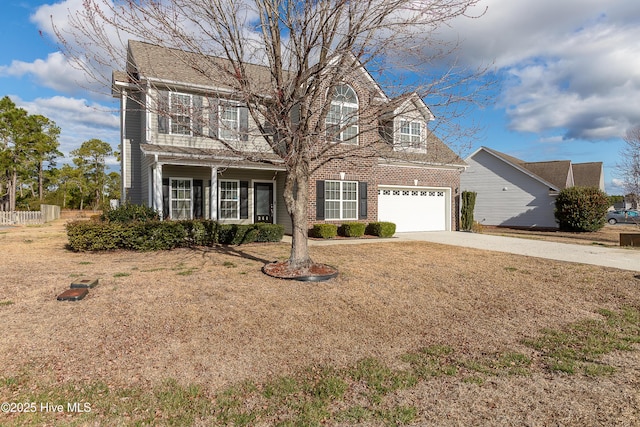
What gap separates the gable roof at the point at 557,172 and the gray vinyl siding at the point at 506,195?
0.36 m

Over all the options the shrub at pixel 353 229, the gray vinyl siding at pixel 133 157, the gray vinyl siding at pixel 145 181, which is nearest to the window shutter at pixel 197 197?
the gray vinyl siding at pixel 145 181

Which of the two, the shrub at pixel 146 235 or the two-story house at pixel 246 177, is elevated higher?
the two-story house at pixel 246 177

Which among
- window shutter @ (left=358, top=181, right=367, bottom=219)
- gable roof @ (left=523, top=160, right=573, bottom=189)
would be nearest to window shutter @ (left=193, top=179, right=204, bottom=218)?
window shutter @ (left=358, top=181, right=367, bottom=219)

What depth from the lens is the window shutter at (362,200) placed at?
16125 mm

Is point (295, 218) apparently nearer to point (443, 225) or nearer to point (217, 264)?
point (217, 264)

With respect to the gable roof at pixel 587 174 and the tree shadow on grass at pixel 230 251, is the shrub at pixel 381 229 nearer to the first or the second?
the tree shadow on grass at pixel 230 251

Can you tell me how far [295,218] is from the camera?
7719mm

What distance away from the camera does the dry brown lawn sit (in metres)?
3.32

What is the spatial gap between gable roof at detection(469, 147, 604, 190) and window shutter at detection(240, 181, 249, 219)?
19012 mm

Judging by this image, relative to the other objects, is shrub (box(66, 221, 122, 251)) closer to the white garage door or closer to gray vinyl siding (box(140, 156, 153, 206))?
gray vinyl siding (box(140, 156, 153, 206))

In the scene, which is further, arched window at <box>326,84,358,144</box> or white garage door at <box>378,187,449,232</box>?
white garage door at <box>378,187,449,232</box>

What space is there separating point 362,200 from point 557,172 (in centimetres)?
1807

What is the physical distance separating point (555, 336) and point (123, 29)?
8010 millimetres

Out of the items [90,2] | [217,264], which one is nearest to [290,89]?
[90,2]
